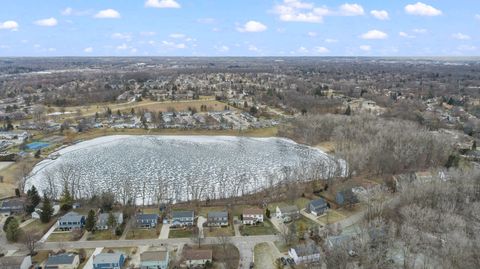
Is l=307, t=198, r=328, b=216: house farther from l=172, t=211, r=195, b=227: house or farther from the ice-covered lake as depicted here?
l=172, t=211, r=195, b=227: house

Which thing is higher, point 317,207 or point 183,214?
point 183,214

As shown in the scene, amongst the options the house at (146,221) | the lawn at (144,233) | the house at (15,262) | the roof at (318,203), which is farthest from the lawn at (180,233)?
the roof at (318,203)

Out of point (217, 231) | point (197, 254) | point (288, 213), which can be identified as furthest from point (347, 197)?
point (197, 254)

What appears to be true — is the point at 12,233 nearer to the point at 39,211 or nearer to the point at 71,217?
the point at 71,217

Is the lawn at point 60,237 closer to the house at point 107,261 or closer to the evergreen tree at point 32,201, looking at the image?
the evergreen tree at point 32,201

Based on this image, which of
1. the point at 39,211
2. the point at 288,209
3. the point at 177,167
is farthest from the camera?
the point at 177,167

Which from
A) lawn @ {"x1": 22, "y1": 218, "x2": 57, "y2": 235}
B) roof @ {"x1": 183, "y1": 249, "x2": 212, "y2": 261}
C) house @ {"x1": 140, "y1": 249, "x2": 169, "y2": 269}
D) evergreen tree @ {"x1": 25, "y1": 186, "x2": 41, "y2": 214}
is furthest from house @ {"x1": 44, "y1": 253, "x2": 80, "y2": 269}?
evergreen tree @ {"x1": 25, "y1": 186, "x2": 41, "y2": 214}
